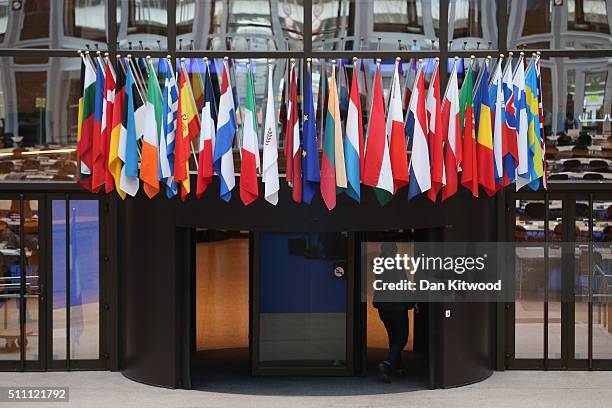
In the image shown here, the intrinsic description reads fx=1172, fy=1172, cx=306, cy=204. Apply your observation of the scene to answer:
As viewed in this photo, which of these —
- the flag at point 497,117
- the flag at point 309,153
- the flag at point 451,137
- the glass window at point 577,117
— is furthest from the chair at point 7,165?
the glass window at point 577,117

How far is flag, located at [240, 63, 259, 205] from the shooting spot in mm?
14258

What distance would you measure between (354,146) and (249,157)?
1291 mm

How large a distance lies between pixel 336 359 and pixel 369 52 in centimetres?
418

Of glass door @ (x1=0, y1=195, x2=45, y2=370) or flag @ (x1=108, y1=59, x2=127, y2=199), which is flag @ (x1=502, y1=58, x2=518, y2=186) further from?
glass door @ (x1=0, y1=195, x2=45, y2=370)

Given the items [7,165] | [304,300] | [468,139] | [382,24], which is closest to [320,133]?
[382,24]

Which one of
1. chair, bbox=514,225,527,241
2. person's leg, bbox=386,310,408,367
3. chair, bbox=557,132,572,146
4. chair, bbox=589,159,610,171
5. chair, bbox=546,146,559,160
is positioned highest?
chair, bbox=557,132,572,146

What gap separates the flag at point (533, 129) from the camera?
1499cm

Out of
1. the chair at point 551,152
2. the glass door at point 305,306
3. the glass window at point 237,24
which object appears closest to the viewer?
the glass window at point 237,24

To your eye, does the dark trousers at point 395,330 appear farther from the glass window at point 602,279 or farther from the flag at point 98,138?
the flag at point 98,138

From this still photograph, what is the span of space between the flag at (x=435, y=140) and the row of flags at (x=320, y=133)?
14mm

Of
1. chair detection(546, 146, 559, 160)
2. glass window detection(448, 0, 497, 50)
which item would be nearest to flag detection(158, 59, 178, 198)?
glass window detection(448, 0, 497, 50)

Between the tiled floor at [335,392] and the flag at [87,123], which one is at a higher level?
the flag at [87,123]

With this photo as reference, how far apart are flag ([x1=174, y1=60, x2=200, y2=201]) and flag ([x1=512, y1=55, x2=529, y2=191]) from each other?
4.07 metres

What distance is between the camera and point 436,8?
50.6ft
